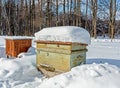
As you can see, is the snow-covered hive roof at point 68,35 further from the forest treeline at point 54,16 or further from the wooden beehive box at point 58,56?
the forest treeline at point 54,16

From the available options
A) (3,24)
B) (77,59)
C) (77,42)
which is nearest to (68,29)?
(77,42)

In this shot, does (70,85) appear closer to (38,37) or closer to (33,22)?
(38,37)

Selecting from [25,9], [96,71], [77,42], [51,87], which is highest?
[25,9]

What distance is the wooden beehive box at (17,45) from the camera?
29.2 feet

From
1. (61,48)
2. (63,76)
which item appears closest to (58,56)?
(61,48)

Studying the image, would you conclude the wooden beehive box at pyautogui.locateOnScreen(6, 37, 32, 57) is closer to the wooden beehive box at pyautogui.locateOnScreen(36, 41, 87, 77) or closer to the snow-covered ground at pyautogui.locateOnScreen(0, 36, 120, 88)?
the snow-covered ground at pyautogui.locateOnScreen(0, 36, 120, 88)

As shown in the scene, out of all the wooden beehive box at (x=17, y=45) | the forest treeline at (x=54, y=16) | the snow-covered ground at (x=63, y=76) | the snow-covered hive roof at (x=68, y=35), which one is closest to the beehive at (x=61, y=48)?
the snow-covered hive roof at (x=68, y=35)

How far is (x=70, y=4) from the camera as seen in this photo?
3506cm

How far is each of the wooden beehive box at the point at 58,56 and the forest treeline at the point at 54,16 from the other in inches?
872

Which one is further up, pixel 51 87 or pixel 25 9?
pixel 25 9

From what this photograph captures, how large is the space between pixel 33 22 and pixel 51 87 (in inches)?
1311

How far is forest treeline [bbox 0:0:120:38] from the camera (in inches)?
1185

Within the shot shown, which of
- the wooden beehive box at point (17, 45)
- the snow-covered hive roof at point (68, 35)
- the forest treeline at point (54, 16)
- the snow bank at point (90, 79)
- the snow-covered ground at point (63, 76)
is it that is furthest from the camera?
the forest treeline at point (54, 16)

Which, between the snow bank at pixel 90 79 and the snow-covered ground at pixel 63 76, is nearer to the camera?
the snow bank at pixel 90 79
